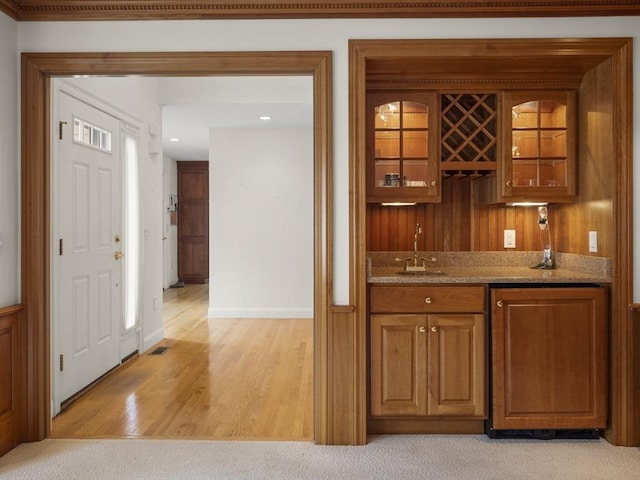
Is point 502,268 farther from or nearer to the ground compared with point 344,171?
nearer to the ground

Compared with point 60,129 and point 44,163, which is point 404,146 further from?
point 60,129

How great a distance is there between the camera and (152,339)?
5234mm

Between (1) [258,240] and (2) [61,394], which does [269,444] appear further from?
(1) [258,240]

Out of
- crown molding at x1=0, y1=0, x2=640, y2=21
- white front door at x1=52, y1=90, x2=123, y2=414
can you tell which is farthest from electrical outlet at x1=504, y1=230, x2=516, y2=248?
white front door at x1=52, y1=90, x2=123, y2=414

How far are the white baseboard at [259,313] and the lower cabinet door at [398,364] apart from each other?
3.88 metres

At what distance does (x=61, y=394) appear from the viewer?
137 inches

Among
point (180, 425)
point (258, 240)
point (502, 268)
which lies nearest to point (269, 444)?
point (180, 425)

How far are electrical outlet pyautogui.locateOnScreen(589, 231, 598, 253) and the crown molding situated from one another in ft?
3.91

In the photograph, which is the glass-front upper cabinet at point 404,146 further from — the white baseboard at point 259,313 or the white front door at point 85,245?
the white baseboard at point 259,313

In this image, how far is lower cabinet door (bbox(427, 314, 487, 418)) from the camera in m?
2.91

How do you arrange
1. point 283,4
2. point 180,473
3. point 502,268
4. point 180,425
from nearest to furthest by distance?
1. point 180,473
2. point 283,4
3. point 180,425
4. point 502,268

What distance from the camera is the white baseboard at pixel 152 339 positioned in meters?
5.02

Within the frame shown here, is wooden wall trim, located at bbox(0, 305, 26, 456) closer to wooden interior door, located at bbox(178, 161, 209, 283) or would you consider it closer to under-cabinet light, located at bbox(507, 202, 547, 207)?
under-cabinet light, located at bbox(507, 202, 547, 207)

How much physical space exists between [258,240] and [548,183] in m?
4.21
